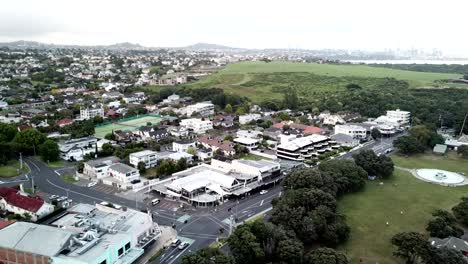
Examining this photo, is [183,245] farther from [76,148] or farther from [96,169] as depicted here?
[76,148]

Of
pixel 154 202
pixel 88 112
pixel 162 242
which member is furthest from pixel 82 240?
pixel 88 112

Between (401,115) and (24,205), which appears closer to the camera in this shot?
(24,205)

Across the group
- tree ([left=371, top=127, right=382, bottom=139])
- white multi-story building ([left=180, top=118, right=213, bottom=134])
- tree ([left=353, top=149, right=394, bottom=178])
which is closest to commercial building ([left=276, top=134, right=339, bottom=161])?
tree ([left=353, top=149, right=394, bottom=178])

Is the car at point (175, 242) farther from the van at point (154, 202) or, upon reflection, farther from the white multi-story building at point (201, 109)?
the white multi-story building at point (201, 109)

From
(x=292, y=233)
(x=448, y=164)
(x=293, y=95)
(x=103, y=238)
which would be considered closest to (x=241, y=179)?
(x=292, y=233)

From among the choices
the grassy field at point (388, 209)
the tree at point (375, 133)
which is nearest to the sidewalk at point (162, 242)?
the grassy field at point (388, 209)

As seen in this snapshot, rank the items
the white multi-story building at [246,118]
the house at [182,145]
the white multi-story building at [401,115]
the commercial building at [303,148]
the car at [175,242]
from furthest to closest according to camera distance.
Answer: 1. the white multi-story building at [246,118]
2. the white multi-story building at [401,115]
3. the house at [182,145]
4. the commercial building at [303,148]
5. the car at [175,242]

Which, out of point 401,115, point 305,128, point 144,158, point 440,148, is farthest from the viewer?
point 401,115
